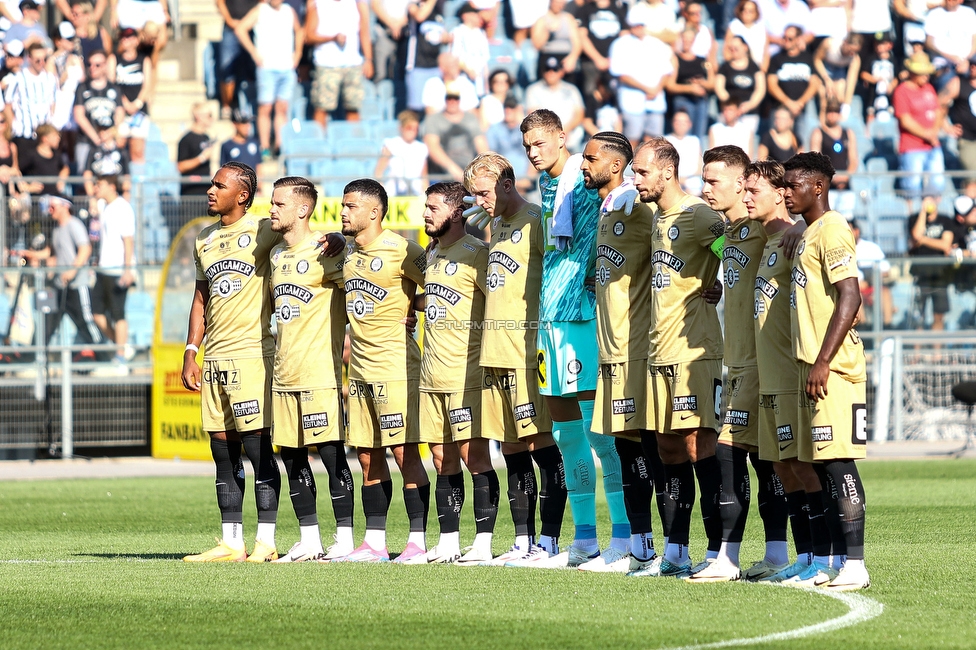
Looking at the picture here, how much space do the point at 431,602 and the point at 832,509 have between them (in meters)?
2.13

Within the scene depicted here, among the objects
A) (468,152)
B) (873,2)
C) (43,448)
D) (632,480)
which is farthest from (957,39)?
(632,480)

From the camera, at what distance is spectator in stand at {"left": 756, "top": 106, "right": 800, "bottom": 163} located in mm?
19781

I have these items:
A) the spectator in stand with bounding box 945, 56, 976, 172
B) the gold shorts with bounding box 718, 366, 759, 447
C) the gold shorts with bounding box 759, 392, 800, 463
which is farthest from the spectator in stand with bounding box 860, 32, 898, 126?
the gold shorts with bounding box 759, 392, 800, 463

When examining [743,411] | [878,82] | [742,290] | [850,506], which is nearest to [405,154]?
[878,82]

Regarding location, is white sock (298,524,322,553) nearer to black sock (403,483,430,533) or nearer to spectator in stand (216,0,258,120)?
black sock (403,483,430,533)

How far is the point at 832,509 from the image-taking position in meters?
7.42

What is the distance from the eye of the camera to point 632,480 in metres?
8.34

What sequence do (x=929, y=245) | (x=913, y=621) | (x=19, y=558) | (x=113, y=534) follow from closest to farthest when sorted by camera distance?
1. (x=913, y=621)
2. (x=19, y=558)
3. (x=113, y=534)
4. (x=929, y=245)

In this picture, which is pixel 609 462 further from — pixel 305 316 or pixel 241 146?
pixel 241 146

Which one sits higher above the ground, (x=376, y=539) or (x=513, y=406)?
(x=513, y=406)

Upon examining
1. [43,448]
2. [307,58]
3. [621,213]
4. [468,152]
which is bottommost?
[43,448]

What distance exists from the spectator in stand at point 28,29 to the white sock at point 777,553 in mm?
14603

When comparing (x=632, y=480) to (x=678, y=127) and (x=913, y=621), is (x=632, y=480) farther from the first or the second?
(x=678, y=127)

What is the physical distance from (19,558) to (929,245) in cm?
1316
